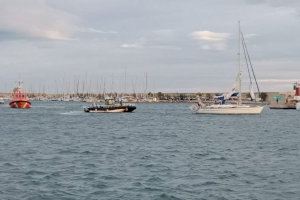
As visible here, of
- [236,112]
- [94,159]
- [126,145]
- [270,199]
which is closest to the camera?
[270,199]

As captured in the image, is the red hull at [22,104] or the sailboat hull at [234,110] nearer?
the sailboat hull at [234,110]

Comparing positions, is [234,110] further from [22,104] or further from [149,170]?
[22,104]

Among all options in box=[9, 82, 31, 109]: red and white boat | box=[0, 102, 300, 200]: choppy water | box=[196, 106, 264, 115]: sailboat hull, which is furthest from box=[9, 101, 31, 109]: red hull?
box=[0, 102, 300, 200]: choppy water

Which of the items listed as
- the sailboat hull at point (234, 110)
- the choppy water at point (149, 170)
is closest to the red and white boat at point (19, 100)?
the sailboat hull at point (234, 110)

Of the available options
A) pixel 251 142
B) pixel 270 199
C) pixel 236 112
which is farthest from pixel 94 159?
pixel 236 112

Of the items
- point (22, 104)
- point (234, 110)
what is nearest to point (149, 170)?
point (234, 110)

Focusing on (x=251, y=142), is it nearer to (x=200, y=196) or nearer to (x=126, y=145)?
(x=126, y=145)

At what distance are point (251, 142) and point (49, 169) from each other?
1002 inches

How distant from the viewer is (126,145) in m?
50.3

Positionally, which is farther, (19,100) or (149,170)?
(19,100)

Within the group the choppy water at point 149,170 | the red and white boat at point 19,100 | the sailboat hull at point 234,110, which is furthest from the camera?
the red and white boat at point 19,100

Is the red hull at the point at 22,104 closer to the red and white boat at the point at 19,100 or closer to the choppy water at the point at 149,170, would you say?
the red and white boat at the point at 19,100

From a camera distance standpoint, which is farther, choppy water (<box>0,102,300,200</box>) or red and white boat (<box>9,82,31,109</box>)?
red and white boat (<box>9,82,31,109</box>)

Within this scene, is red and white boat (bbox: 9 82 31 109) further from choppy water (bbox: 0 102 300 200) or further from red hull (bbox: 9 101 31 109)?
choppy water (bbox: 0 102 300 200)
